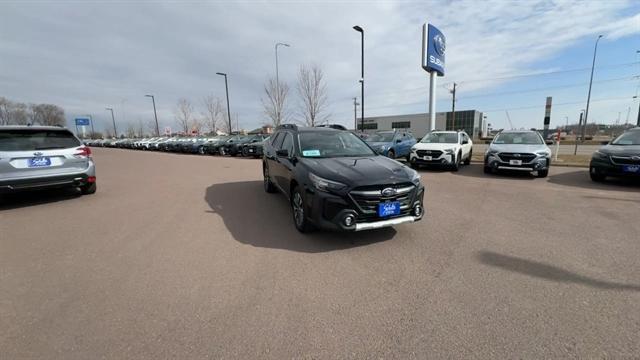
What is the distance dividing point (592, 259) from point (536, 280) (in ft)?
3.63

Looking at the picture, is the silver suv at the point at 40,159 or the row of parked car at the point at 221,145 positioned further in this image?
the row of parked car at the point at 221,145

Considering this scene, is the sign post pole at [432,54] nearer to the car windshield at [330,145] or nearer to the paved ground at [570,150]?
the paved ground at [570,150]

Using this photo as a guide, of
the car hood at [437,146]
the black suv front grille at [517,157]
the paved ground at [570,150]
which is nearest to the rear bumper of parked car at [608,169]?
the black suv front grille at [517,157]

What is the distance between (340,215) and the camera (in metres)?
3.78

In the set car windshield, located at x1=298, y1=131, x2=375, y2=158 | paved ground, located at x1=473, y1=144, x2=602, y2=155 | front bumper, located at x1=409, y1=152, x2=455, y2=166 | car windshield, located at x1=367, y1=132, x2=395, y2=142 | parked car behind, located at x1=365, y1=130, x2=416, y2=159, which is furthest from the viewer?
paved ground, located at x1=473, y1=144, x2=602, y2=155

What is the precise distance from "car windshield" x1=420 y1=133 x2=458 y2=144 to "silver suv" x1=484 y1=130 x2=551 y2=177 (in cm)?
154

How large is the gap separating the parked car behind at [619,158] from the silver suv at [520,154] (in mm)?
1188

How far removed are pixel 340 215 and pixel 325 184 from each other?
46 centimetres

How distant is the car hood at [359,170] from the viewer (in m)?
3.87

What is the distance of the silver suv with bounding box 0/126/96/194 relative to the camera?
229 inches

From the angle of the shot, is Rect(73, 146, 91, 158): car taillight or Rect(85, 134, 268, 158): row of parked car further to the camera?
Rect(85, 134, 268, 158): row of parked car

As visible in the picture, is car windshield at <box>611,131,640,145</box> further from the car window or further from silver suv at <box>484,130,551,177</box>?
the car window

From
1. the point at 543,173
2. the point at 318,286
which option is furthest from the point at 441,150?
the point at 318,286

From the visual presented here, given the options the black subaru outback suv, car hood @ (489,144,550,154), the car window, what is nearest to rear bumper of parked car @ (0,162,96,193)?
the car window
